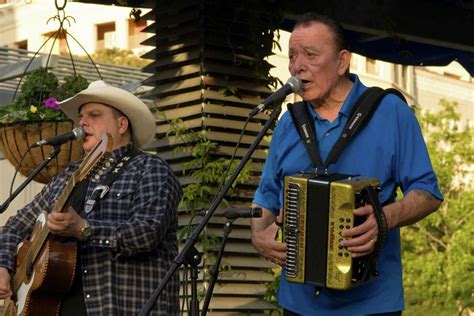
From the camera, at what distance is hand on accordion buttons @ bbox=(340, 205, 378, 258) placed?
4441mm

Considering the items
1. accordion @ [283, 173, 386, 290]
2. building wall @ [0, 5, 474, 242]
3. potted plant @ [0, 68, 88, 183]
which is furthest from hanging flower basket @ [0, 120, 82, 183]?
building wall @ [0, 5, 474, 242]

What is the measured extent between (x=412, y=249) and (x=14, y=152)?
1110 inches

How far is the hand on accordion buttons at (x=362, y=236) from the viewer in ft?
14.6

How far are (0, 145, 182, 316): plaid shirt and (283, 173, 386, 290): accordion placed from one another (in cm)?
97

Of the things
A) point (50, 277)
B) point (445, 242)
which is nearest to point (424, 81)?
point (445, 242)

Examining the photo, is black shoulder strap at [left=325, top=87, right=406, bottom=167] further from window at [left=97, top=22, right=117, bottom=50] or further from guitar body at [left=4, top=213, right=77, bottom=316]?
window at [left=97, top=22, right=117, bottom=50]

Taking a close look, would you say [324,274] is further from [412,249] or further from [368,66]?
[368,66]

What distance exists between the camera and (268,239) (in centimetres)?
481

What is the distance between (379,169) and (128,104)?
4.84ft

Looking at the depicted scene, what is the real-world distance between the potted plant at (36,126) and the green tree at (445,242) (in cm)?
2455

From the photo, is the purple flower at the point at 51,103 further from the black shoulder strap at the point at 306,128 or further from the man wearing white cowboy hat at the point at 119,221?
the black shoulder strap at the point at 306,128

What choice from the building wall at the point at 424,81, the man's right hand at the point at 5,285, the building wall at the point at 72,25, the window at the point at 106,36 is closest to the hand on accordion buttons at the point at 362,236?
the man's right hand at the point at 5,285

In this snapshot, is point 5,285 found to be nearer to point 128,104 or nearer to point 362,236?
point 128,104

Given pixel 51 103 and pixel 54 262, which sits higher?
pixel 51 103
